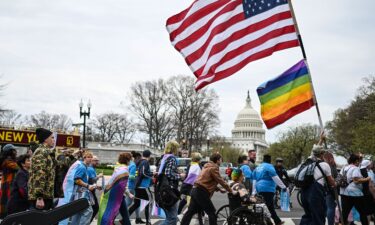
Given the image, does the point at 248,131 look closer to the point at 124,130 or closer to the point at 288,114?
the point at 124,130

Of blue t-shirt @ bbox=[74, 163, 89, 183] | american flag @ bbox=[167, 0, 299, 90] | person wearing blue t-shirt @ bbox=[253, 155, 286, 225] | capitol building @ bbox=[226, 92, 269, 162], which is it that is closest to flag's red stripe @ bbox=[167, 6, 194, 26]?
american flag @ bbox=[167, 0, 299, 90]

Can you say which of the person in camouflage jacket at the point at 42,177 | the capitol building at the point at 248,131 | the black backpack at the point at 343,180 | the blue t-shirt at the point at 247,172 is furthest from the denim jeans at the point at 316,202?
the capitol building at the point at 248,131

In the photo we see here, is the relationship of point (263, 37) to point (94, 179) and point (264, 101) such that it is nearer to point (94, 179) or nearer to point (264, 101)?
point (264, 101)

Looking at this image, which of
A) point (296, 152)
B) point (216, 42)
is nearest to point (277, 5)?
point (216, 42)

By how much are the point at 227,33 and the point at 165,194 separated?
3.43m

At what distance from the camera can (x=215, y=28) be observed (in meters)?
7.57

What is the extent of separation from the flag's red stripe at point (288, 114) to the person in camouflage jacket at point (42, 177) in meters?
3.18

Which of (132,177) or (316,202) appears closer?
(316,202)

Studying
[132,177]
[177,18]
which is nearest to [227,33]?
[177,18]

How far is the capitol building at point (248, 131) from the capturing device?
157 m

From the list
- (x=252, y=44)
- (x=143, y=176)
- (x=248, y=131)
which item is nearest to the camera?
Answer: (x=252, y=44)

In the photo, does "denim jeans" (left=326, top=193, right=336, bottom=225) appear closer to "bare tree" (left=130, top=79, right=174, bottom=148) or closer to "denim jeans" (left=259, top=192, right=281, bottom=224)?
"denim jeans" (left=259, top=192, right=281, bottom=224)

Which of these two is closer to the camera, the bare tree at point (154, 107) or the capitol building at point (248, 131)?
the bare tree at point (154, 107)

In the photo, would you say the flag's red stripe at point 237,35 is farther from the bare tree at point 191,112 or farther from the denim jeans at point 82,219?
the bare tree at point 191,112
